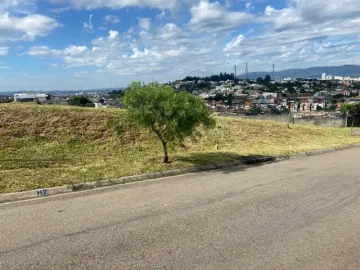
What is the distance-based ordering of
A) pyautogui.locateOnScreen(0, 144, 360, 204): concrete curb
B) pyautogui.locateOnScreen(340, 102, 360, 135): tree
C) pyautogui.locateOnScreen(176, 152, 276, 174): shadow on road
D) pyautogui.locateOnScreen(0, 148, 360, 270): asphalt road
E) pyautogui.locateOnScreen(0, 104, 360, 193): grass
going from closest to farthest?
1. pyautogui.locateOnScreen(0, 148, 360, 270): asphalt road
2. pyautogui.locateOnScreen(0, 144, 360, 204): concrete curb
3. pyautogui.locateOnScreen(0, 104, 360, 193): grass
4. pyautogui.locateOnScreen(176, 152, 276, 174): shadow on road
5. pyautogui.locateOnScreen(340, 102, 360, 135): tree

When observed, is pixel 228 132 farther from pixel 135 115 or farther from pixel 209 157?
pixel 135 115

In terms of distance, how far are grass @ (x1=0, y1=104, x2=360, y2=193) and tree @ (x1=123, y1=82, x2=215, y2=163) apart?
0.98 meters

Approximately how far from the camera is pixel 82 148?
12.4 metres

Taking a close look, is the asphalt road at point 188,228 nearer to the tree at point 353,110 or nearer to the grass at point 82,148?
the grass at point 82,148

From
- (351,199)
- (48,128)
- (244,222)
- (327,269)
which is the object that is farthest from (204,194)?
(48,128)

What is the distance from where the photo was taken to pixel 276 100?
45844 mm

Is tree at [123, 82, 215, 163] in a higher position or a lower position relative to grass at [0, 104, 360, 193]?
higher

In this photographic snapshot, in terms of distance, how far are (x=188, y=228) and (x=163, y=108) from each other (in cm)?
527

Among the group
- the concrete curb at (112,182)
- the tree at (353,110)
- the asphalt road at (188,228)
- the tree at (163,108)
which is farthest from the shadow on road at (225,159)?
the tree at (353,110)

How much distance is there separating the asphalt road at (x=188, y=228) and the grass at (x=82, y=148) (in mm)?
1342

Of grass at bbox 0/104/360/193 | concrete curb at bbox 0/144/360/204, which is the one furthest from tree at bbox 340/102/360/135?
concrete curb at bbox 0/144/360/204

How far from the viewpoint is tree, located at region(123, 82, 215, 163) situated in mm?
10195

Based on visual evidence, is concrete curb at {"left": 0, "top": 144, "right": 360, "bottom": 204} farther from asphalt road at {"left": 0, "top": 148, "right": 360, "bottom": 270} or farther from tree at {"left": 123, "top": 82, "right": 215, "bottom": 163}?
tree at {"left": 123, "top": 82, "right": 215, "bottom": 163}

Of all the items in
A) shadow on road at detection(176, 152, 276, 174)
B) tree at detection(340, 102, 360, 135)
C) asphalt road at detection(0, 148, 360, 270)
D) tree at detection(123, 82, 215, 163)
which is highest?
tree at detection(123, 82, 215, 163)
